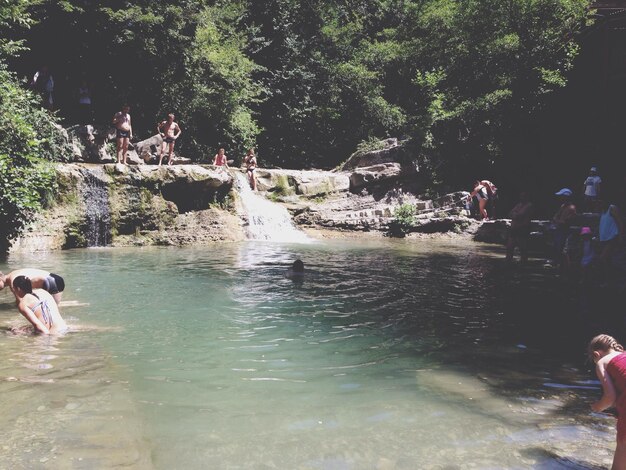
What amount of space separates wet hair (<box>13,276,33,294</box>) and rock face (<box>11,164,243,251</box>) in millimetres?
8156

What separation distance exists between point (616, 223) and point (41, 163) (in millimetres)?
12954

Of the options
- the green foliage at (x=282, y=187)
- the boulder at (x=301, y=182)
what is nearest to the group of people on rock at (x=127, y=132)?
the boulder at (x=301, y=182)

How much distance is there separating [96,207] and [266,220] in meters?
6.41

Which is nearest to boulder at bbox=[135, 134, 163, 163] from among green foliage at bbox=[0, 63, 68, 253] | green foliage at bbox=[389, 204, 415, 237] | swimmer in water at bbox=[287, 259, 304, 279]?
green foliage at bbox=[0, 63, 68, 253]

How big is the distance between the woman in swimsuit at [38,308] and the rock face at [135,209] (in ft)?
26.8

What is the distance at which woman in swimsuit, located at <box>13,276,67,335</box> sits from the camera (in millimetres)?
6941

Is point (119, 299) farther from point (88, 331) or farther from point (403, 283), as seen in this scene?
point (403, 283)

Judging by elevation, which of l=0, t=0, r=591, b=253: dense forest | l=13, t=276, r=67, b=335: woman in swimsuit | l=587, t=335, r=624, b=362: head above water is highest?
l=0, t=0, r=591, b=253: dense forest

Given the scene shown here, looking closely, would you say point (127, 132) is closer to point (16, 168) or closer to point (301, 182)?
point (16, 168)

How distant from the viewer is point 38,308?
277 inches

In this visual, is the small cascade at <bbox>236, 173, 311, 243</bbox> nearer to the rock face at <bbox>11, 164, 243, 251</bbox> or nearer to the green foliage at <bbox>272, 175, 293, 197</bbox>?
the rock face at <bbox>11, 164, 243, 251</bbox>

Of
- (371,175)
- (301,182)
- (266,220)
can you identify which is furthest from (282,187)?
(371,175)

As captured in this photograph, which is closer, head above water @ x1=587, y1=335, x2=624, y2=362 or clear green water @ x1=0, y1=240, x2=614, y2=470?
head above water @ x1=587, y1=335, x2=624, y2=362

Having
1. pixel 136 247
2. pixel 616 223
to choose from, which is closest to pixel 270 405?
pixel 616 223
